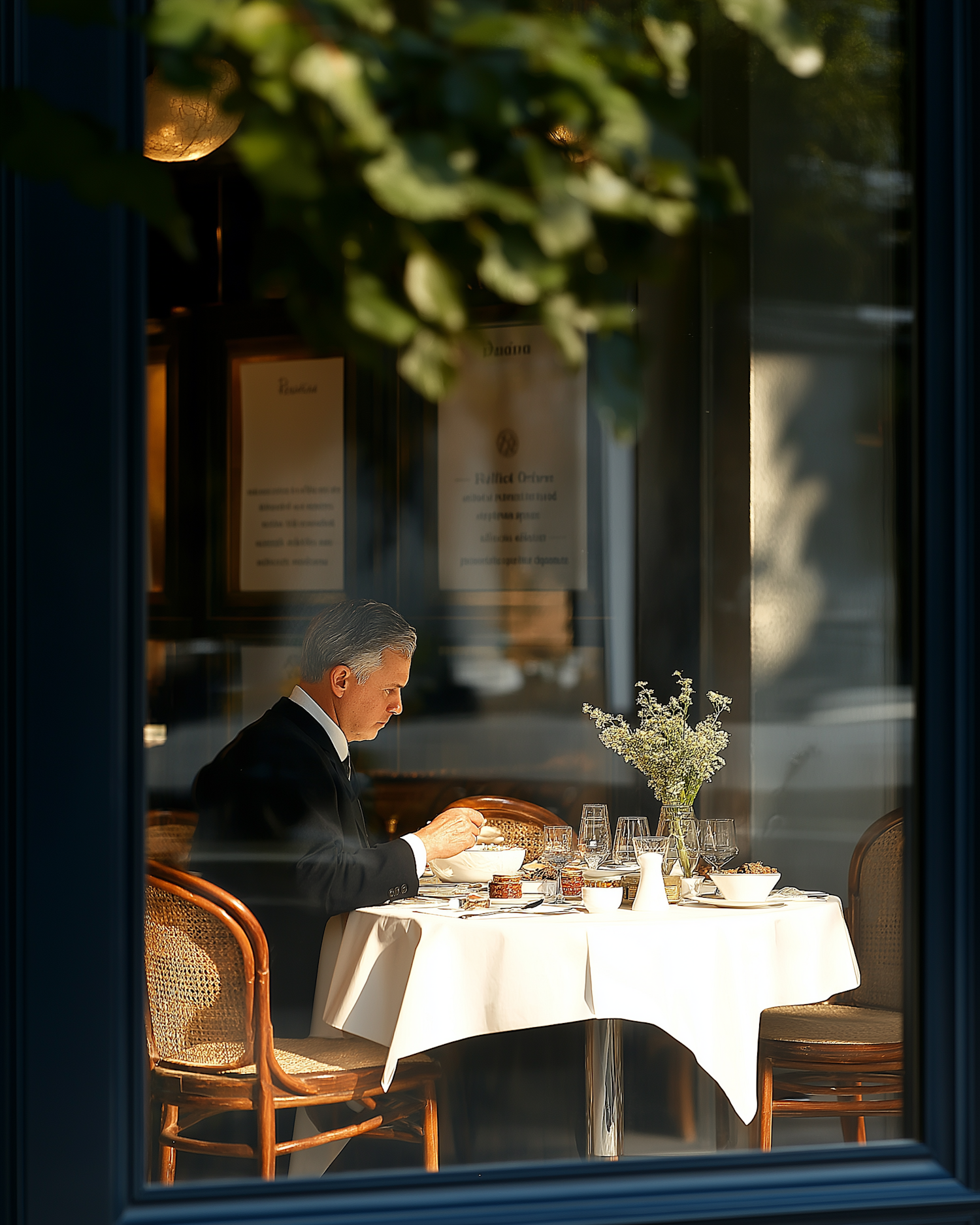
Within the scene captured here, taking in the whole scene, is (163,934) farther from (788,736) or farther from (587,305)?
(587,305)

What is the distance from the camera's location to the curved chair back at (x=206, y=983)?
2355 millimetres

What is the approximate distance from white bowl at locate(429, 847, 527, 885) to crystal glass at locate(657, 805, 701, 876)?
0.35 metres

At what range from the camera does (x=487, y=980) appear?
2.31 metres

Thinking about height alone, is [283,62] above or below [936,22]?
below

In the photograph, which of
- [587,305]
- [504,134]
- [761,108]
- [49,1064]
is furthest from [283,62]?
[761,108]

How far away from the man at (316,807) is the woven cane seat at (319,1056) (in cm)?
6

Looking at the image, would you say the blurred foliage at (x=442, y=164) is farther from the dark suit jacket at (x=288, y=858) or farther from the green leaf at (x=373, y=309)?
the dark suit jacket at (x=288, y=858)

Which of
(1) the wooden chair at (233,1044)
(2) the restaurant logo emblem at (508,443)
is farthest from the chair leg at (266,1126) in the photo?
(2) the restaurant logo emblem at (508,443)

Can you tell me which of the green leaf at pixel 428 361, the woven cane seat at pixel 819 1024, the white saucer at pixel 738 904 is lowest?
the woven cane seat at pixel 819 1024

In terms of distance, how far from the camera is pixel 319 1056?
2502 mm

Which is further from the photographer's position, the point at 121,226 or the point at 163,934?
the point at 163,934

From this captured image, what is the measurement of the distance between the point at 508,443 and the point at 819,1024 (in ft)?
6.80

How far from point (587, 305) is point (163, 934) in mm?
1902

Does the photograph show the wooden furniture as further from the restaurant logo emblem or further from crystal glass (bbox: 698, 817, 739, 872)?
the restaurant logo emblem
